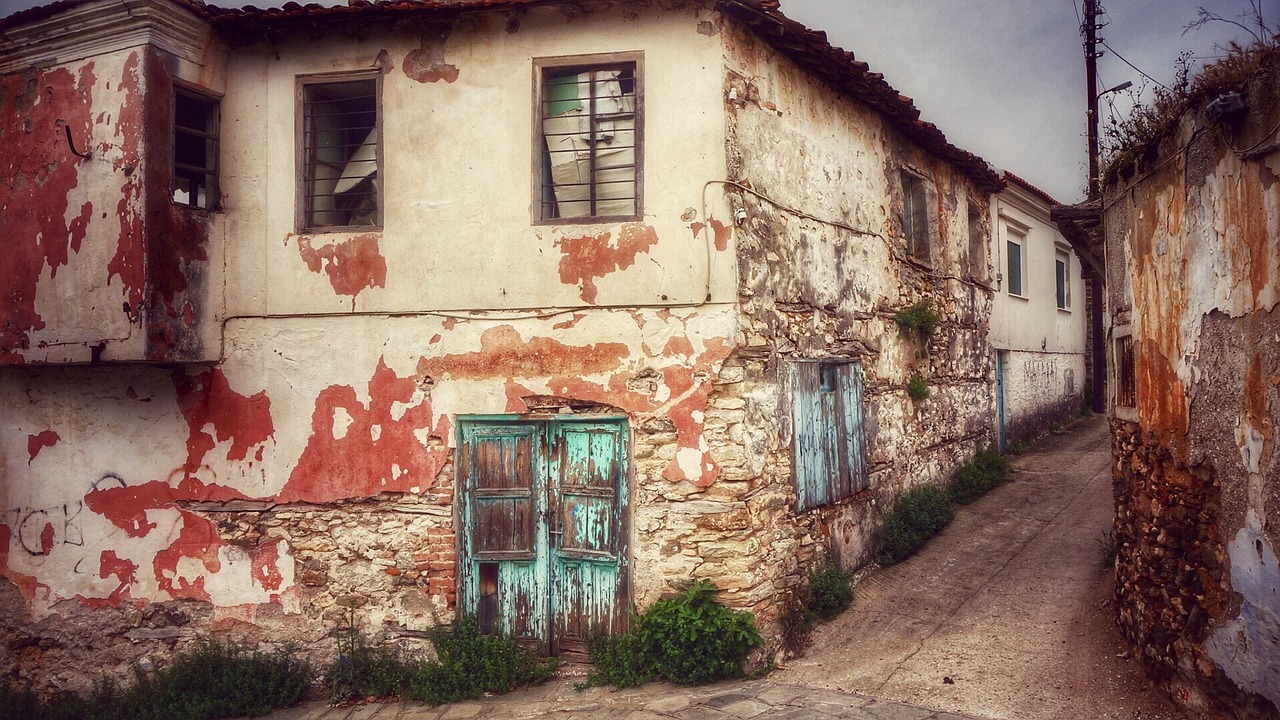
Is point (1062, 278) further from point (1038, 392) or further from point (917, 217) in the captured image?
point (917, 217)

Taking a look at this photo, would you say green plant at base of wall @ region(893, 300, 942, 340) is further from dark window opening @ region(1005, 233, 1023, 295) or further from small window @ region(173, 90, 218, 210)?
small window @ region(173, 90, 218, 210)

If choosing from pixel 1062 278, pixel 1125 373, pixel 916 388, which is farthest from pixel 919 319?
pixel 1062 278

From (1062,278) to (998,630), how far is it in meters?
13.1

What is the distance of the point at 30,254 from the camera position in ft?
24.1

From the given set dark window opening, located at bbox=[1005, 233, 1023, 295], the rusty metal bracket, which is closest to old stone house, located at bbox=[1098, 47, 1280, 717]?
the rusty metal bracket

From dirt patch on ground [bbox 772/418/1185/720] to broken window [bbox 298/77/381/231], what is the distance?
18.3ft

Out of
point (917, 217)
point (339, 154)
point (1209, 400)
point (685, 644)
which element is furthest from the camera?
point (917, 217)

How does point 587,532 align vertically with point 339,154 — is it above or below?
below

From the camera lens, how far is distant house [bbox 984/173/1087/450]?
14.2 meters

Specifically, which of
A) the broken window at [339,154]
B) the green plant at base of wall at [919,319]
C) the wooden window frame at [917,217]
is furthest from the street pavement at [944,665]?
the broken window at [339,154]

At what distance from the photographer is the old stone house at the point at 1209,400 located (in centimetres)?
442

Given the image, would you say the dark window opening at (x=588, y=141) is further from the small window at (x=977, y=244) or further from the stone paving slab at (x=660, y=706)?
the small window at (x=977, y=244)

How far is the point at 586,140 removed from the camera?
724cm

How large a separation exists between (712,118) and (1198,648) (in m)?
5.05
